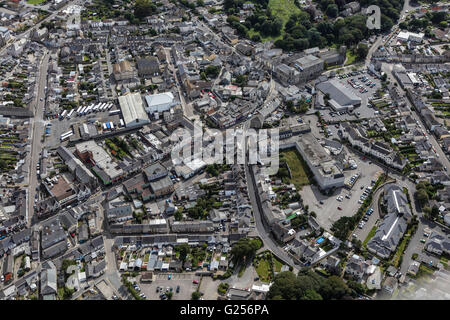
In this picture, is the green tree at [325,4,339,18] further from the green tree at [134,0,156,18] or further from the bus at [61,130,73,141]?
the bus at [61,130,73,141]

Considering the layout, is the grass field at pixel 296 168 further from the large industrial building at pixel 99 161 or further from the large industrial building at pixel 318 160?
the large industrial building at pixel 99 161

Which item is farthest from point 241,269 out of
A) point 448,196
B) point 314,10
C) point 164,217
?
point 314,10

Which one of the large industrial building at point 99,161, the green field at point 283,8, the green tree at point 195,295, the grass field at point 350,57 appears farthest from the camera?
the green field at point 283,8

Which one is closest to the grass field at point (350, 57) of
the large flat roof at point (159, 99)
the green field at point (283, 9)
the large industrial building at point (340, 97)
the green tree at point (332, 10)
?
the large industrial building at point (340, 97)

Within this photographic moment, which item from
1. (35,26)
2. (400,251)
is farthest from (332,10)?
(35,26)

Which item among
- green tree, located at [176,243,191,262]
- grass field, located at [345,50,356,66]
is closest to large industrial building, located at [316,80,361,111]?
grass field, located at [345,50,356,66]

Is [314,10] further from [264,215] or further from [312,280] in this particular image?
[312,280]

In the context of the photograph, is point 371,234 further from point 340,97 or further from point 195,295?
point 340,97
